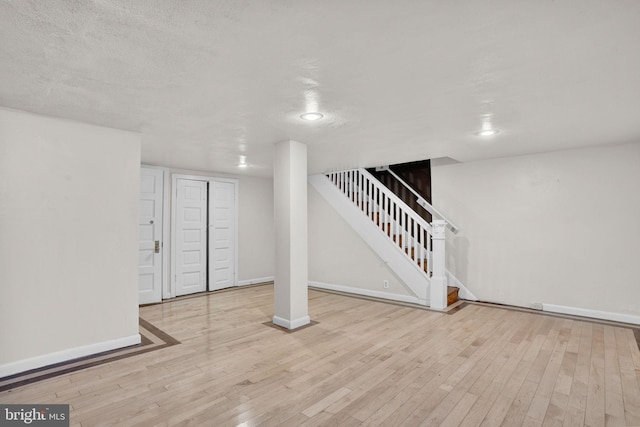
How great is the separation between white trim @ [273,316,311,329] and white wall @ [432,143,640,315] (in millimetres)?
2982

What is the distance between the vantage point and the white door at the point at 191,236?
5.97 m

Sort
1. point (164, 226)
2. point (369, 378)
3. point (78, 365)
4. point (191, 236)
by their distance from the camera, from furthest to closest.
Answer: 1. point (191, 236)
2. point (164, 226)
3. point (78, 365)
4. point (369, 378)

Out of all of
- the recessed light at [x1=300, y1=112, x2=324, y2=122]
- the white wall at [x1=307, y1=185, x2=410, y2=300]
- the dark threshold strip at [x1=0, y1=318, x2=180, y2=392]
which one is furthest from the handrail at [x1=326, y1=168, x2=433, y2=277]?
the dark threshold strip at [x1=0, y1=318, x2=180, y2=392]

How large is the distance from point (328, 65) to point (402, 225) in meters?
3.90

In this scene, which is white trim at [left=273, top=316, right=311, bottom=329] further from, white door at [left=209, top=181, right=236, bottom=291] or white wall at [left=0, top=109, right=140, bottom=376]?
white door at [left=209, top=181, right=236, bottom=291]

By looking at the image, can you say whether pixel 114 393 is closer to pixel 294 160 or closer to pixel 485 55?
pixel 294 160

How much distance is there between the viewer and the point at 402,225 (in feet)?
18.2

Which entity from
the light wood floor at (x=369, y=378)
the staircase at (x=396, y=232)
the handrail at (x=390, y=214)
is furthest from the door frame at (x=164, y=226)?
the handrail at (x=390, y=214)

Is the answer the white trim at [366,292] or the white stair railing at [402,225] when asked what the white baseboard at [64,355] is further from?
the white stair railing at [402,225]

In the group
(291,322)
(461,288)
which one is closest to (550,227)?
(461,288)

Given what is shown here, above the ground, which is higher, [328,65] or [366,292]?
[328,65]

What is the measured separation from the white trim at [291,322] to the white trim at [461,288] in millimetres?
2722

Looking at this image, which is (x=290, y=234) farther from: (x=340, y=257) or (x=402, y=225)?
(x=340, y=257)

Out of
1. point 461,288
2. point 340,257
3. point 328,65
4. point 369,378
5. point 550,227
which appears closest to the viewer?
point 328,65
